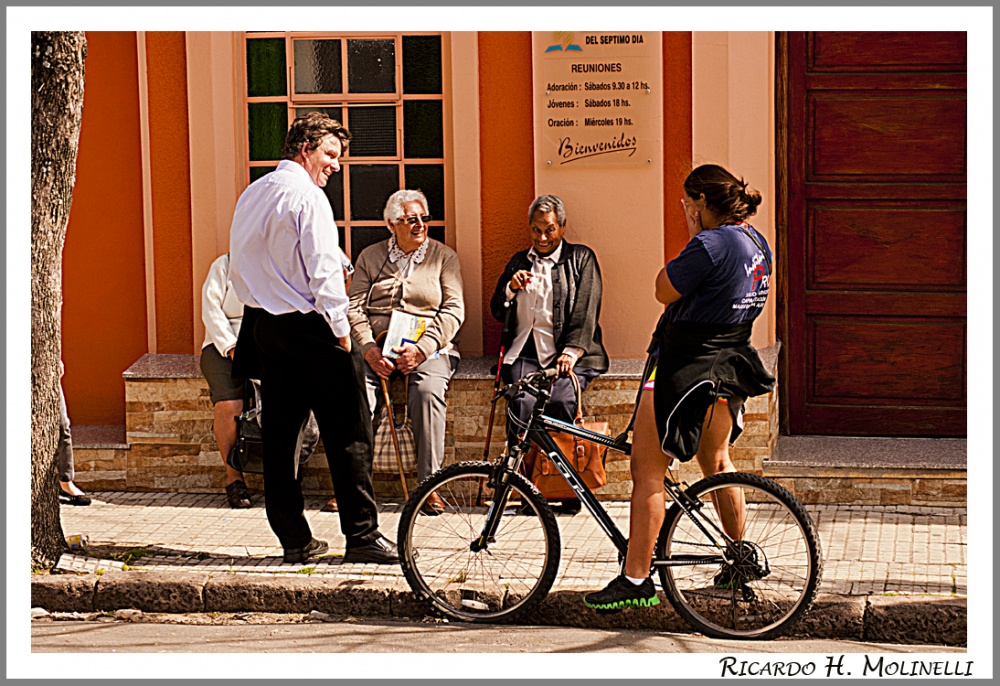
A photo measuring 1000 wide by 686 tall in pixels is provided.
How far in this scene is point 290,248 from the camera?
21.3 ft

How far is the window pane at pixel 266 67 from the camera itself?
8508 mm

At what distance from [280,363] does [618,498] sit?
2368 millimetres

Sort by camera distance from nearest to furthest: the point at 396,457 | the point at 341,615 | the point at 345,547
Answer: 1. the point at 341,615
2. the point at 345,547
3. the point at 396,457

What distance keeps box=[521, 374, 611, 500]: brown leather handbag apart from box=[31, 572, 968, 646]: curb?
3.17ft

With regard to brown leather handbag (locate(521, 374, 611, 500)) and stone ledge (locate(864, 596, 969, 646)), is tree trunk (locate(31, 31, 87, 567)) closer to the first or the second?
brown leather handbag (locate(521, 374, 611, 500))

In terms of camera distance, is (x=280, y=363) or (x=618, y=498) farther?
(x=618, y=498)

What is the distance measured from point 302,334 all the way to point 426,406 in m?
1.33

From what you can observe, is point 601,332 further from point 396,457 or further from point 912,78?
point 912,78

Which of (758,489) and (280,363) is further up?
(280,363)

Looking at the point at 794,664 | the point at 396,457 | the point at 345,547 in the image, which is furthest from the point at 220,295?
the point at 794,664

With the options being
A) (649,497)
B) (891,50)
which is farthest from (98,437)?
(891,50)

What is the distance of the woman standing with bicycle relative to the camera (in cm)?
563

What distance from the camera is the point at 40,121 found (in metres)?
6.57

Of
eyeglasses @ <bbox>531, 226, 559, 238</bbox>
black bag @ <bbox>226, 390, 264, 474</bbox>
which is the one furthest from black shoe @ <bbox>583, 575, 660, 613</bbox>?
black bag @ <bbox>226, 390, 264, 474</bbox>
